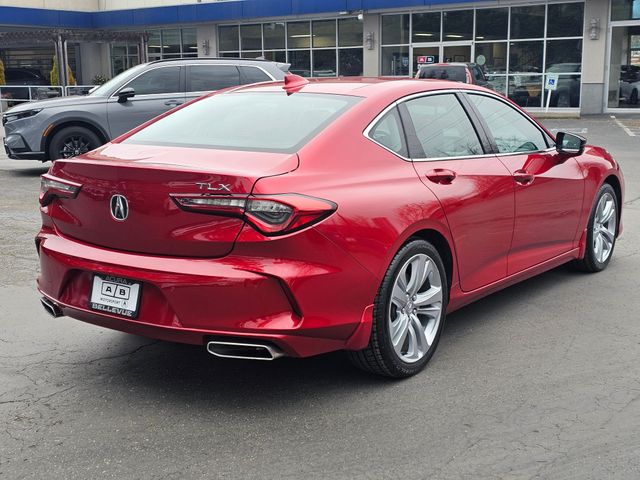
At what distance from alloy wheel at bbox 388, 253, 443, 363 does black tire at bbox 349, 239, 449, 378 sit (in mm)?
34

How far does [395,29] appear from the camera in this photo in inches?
1209

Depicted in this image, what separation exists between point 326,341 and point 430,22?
27457 mm

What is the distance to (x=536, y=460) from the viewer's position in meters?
3.44

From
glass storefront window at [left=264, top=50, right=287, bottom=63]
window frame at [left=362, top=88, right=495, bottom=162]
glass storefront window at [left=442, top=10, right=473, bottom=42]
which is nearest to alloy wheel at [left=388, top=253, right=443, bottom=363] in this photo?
window frame at [left=362, top=88, right=495, bottom=162]

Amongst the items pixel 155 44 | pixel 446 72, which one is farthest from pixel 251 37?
pixel 446 72

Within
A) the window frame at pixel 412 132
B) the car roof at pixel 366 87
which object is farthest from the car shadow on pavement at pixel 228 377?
the car roof at pixel 366 87

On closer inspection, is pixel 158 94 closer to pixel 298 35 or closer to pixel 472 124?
pixel 472 124

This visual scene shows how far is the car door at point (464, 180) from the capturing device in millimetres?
4668

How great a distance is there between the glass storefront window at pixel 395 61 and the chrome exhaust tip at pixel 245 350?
27.8 metres

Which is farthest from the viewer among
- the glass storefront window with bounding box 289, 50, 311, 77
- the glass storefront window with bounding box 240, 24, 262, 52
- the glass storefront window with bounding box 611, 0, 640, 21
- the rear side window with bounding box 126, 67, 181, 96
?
the glass storefront window with bounding box 240, 24, 262, 52

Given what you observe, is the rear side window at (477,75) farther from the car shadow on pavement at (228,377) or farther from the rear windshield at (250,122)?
the car shadow on pavement at (228,377)

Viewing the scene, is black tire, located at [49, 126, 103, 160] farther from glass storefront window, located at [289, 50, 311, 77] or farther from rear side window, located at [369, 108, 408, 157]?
glass storefront window, located at [289, 50, 311, 77]

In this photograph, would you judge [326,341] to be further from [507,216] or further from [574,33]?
[574,33]

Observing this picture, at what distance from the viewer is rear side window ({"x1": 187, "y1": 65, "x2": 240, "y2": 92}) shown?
1341 cm
